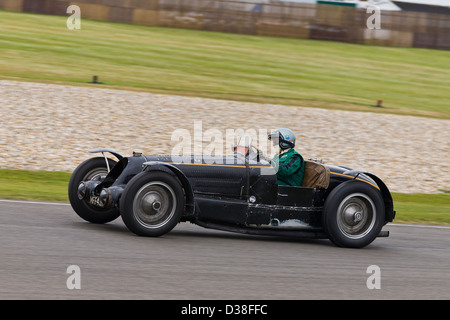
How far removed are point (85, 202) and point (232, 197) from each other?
5.53 feet

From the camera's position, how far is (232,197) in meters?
8.01

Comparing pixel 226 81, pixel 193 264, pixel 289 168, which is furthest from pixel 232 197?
pixel 226 81

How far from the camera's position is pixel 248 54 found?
2986 cm

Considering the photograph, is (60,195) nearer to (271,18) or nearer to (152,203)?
(152,203)

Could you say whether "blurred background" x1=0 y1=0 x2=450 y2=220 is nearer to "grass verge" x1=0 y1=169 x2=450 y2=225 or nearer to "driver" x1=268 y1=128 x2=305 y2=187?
"grass verge" x1=0 y1=169 x2=450 y2=225

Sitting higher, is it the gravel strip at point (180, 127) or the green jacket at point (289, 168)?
the green jacket at point (289, 168)

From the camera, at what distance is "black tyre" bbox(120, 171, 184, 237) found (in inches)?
289

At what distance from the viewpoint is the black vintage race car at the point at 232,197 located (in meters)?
7.53

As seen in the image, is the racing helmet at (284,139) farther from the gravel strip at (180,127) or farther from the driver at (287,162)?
the gravel strip at (180,127)

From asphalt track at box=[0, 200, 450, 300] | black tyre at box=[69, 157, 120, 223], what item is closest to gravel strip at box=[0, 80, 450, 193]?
black tyre at box=[69, 157, 120, 223]

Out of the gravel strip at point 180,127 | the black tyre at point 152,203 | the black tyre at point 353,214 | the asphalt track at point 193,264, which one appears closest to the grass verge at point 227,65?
the gravel strip at point 180,127

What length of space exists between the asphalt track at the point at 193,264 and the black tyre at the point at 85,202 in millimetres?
118

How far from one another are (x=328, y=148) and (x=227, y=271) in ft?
35.8

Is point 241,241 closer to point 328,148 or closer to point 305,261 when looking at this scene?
point 305,261
